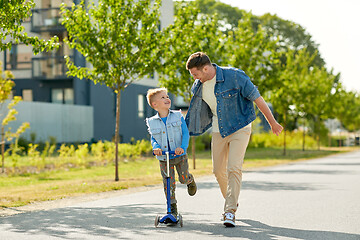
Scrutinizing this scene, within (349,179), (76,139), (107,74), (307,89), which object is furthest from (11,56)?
(349,179)

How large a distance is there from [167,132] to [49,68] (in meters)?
25.7

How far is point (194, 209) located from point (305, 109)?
77.0 feet

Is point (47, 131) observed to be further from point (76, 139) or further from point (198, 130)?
point (198, 130)

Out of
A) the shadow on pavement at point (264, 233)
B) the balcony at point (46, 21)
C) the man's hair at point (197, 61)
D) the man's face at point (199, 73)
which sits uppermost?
the balcony at point (46, 21)

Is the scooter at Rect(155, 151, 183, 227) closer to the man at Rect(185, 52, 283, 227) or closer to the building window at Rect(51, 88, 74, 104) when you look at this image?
the man at Rect(185, 52, 283, 227)

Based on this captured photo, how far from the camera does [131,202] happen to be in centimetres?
936

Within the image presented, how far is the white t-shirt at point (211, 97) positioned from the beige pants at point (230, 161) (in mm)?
130

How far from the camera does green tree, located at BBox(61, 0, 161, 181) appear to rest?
1333 centimetres

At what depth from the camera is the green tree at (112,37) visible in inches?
525

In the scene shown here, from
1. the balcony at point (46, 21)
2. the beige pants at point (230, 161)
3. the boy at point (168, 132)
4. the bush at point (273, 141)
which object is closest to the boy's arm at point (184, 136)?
the boy at point (168, 132)

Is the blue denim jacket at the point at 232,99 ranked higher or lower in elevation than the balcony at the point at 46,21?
lower

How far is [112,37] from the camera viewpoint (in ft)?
43.9

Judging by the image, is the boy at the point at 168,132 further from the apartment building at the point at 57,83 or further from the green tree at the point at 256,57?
the apartment building at the point at 57,83

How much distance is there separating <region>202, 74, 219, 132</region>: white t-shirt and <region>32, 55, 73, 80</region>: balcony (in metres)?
24.7
